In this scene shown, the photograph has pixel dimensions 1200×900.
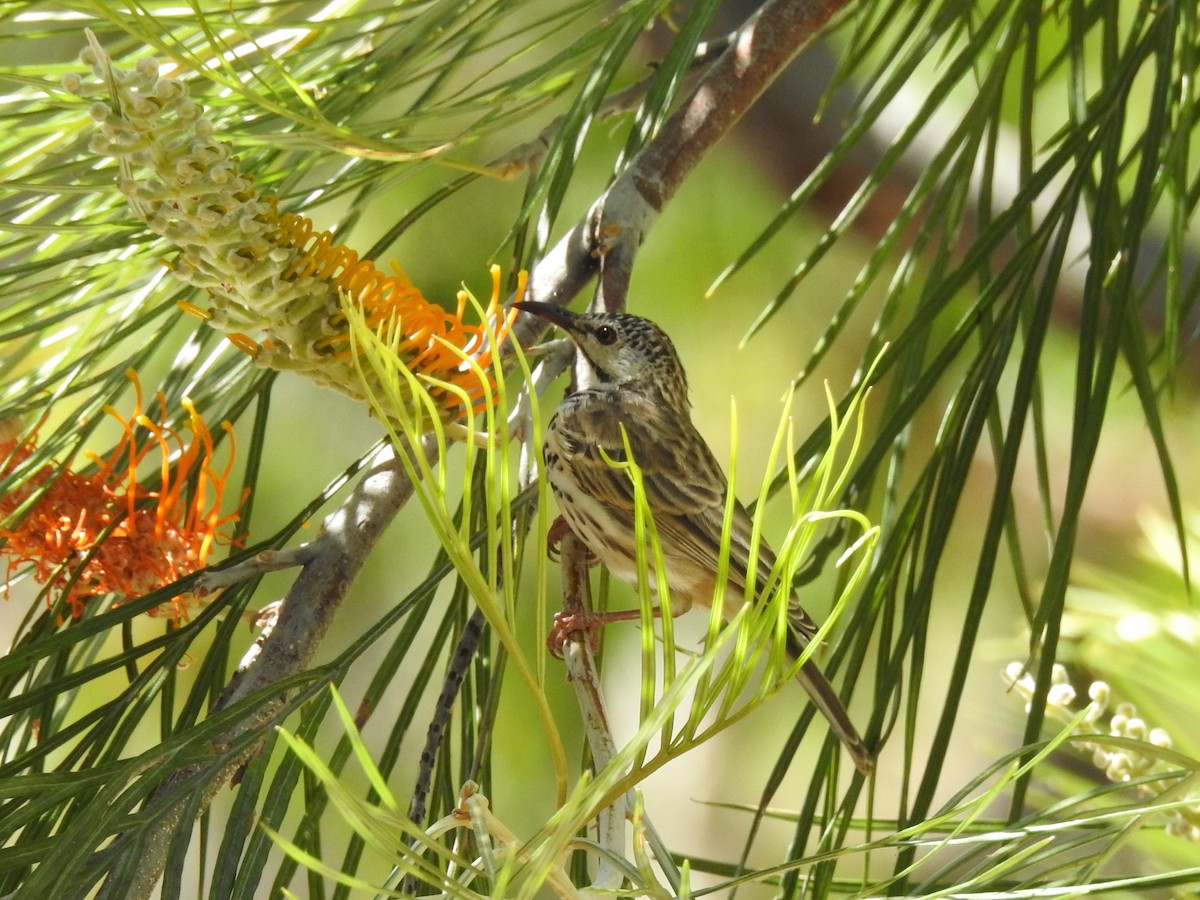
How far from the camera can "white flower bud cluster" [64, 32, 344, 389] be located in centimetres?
72

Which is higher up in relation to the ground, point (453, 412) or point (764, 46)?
point (764, 46)

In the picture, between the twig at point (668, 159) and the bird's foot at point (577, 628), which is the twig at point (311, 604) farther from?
the twig at point (668, 159)

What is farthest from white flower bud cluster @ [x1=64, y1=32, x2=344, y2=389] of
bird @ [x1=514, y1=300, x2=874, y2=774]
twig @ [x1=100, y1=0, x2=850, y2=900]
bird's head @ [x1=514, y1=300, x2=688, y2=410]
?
bird's head @ [x1=514, y1=300, x2=688, y2=410]

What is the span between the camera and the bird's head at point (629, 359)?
4.84 ft

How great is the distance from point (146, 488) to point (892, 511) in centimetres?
66

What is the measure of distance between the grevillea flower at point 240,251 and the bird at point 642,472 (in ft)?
1.12

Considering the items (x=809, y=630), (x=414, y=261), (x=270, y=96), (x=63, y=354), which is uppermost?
(x=414, y=261)

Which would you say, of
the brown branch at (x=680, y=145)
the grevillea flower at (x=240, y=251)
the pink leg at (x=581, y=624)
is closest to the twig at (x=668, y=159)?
the brown branch at (x=680, y=145)

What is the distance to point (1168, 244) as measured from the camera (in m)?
1.08

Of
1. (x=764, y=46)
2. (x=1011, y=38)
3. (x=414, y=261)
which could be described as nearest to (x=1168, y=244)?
(x=1011, y=38)

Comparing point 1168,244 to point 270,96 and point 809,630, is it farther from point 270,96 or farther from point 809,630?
point 270,96

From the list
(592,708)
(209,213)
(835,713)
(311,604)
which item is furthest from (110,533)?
(835,713)

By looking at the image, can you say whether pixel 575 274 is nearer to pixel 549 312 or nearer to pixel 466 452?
pixel 549 312

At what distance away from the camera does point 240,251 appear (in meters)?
0.81
